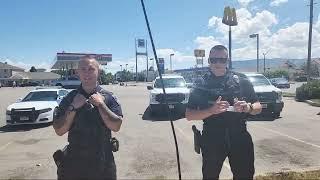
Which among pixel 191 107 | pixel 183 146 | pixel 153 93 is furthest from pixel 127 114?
pixel 191 107

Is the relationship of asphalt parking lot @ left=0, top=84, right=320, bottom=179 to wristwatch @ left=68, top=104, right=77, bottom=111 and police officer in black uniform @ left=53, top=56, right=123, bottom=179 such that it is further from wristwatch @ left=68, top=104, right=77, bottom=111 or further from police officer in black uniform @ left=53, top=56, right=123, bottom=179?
wristwatch @ left=68, top=104, right=77, bottom=111

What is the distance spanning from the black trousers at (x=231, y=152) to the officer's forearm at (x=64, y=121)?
1.40 meters

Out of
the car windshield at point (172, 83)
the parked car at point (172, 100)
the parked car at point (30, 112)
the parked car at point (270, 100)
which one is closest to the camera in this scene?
the parked car at point (30, 112)

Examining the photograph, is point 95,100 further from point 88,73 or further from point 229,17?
point 229,17

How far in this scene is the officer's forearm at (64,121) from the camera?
4146 mm

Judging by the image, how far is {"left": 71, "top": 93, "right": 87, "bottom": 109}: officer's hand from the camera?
4.11m

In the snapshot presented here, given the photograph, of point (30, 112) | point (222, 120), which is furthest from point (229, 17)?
point (222, 120)

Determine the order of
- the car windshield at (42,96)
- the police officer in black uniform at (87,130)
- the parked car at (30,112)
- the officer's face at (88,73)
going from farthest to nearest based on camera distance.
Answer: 1. the car windshield at (42,96)
2. the parked car at (30,112)
3. the officer's face at (88,73)
4. the police officer in black uniform at (87,130)

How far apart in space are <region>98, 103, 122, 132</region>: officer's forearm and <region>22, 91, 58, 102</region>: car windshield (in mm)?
15318

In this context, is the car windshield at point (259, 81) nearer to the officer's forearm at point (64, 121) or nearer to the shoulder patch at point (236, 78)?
the shoulder patch at point (236, 78)

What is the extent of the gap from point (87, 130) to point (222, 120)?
1.36 metres

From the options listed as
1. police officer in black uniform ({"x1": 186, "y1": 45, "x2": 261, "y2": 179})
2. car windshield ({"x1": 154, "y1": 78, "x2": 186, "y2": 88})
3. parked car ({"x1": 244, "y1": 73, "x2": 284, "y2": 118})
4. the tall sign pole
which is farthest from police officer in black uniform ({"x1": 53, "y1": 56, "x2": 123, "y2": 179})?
car windshield ({"x1": 154, "y1": 78, "x2": 186, "y2": 88})

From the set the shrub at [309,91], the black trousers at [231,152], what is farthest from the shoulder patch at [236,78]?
the shrub at [309,91]

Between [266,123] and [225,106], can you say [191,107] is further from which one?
[266,123]
